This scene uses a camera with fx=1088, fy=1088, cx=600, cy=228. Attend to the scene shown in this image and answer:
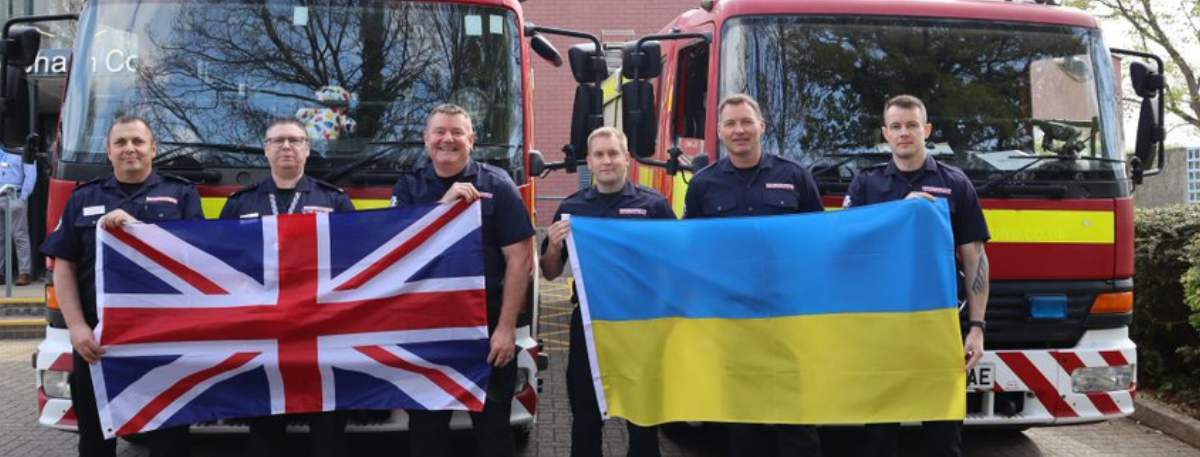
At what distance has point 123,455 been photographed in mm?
6367

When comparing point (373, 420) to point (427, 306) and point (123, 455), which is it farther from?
point (123, 455)

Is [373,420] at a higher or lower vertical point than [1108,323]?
lower

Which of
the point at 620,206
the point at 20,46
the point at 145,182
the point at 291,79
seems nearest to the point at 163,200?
the point at 145,182

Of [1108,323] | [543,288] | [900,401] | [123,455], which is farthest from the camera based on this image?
[543,288]

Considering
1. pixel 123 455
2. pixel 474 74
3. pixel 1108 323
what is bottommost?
pixel 123 455

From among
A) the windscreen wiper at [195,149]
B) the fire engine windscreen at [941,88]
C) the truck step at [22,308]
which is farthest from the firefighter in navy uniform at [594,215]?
the truck step at [22,308]

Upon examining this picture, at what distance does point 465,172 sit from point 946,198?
7.16 feet

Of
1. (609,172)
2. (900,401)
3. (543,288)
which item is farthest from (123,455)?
(543,288)

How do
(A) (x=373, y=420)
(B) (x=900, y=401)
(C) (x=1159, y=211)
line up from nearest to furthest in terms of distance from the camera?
1. (B) (x=900, y=401)
2. (A) (x=373, y=420)
3. (C) (x=1159, y=211)

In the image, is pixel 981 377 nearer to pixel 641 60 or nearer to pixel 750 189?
pixel 750 189

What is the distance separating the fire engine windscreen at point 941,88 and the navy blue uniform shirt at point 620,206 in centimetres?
95

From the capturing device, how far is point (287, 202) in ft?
16.6

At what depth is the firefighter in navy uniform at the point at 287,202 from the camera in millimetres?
4965

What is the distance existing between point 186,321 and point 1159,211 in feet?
23.8
